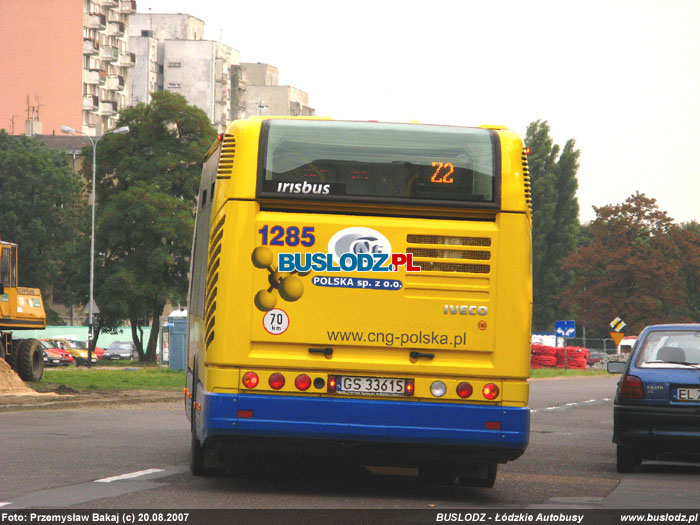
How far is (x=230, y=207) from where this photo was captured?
1103 cm

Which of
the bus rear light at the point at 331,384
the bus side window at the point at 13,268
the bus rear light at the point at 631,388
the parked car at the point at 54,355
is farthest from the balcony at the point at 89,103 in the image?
the bus rear light at the point at 331,384

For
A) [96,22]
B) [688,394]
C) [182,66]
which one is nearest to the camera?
[688,394]

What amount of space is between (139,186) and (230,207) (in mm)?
55095

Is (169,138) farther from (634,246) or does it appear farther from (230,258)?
(230,258)

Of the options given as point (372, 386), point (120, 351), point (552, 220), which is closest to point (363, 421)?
point (372, 386)

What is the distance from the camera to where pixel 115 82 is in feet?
429

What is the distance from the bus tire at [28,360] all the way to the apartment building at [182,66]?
352 feet

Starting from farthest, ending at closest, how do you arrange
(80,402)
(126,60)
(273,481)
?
(126,60)
(80,402)
(273,481)

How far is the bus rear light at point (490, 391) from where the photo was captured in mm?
10930

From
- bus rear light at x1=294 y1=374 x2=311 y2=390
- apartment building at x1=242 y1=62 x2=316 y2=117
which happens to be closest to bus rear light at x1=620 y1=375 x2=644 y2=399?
bus rear light at x1=294 y1=374 x2=311 y2=390

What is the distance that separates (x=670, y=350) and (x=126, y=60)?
123010 millimetres

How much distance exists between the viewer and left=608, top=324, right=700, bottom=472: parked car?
46.3 ft

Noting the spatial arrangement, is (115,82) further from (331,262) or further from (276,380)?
(276,380)
